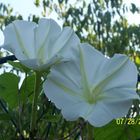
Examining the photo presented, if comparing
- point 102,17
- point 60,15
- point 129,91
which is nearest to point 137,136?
point 129,91

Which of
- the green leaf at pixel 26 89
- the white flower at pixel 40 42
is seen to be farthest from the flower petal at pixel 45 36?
the green leaf at pixel 26 89

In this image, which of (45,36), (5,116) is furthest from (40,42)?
(5,116)

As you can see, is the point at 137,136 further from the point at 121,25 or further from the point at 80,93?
the point at 121,25

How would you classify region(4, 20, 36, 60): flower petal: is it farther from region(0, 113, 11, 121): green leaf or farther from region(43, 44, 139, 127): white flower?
region(0, 113, 11, 121): green leaf

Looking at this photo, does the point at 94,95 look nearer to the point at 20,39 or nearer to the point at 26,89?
the point at 20,39
